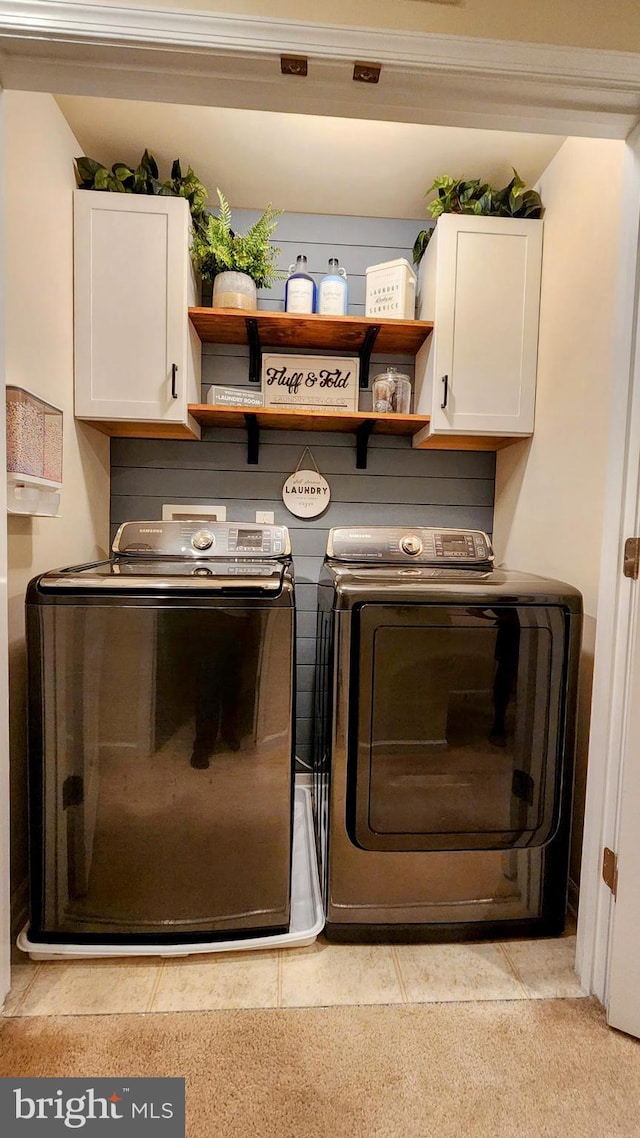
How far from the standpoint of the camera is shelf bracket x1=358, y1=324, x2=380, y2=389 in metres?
2.02

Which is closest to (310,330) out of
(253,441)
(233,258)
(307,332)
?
(307,332)

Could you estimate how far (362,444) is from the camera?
7.45 feet

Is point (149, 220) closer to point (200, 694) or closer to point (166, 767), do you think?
point (200, 694)

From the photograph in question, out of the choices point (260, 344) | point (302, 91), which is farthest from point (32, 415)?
point (260, 344)

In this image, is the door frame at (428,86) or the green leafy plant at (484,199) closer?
the door frame at (428,86)

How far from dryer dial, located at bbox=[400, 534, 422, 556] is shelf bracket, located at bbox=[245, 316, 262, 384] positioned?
91cm

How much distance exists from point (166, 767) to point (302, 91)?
1.57 m

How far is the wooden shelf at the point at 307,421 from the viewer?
6.52ft

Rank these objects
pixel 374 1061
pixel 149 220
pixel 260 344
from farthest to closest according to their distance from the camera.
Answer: pixel 260 344 → pixel 149 220 → pixel 374 1061

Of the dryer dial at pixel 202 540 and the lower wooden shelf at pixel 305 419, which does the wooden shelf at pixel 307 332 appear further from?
the dryer dial at pixel 202 540

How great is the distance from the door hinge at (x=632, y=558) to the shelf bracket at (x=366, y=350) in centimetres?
123

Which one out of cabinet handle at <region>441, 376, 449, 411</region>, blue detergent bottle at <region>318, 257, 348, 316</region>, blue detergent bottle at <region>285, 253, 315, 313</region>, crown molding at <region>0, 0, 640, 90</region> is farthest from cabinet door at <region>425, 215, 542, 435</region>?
crown molding at <region>0, 0, 640, 90</region>

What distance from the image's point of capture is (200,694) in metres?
1.38

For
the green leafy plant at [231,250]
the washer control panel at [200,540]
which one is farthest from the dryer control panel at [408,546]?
the green leafy plant at [231,250]
